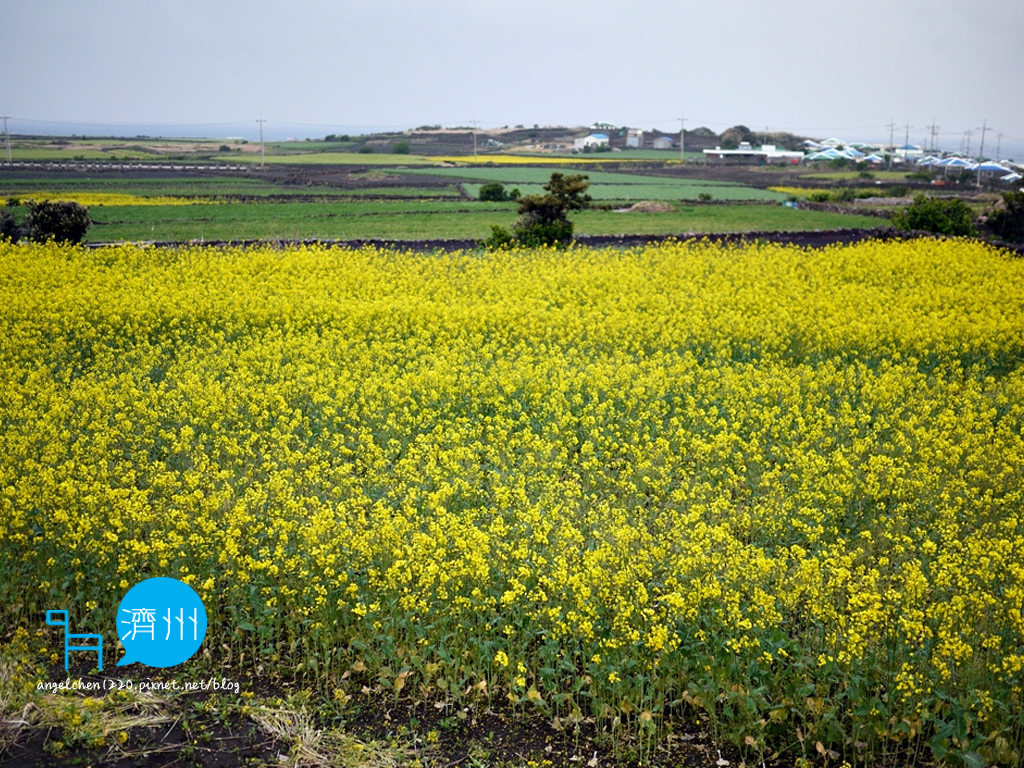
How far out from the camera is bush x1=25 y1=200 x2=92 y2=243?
27922mm

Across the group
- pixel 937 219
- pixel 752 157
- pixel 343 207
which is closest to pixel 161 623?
pixel 937 219

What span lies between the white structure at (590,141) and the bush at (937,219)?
85988mm

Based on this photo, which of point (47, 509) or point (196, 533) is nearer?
point (196, 533)

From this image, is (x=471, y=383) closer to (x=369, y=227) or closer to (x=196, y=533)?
(x=196, y=533)

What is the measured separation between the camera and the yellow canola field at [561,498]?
697 cm

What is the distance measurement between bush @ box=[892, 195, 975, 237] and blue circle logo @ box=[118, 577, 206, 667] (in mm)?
34235

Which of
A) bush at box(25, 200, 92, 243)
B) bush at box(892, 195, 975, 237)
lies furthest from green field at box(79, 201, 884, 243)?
bush at box(892, 195, 975, 237)

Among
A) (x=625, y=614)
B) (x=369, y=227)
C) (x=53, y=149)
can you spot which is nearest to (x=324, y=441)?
(x=625, y=614)

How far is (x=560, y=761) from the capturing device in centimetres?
652

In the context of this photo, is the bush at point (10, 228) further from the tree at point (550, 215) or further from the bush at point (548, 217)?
the tree at point (550, 215)

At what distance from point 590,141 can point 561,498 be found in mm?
119151

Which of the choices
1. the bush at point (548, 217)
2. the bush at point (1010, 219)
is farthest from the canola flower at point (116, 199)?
the bush at point (1010, 219)

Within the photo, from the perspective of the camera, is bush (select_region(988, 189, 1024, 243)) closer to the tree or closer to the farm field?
the farm field

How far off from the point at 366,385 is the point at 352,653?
6.03 metres
